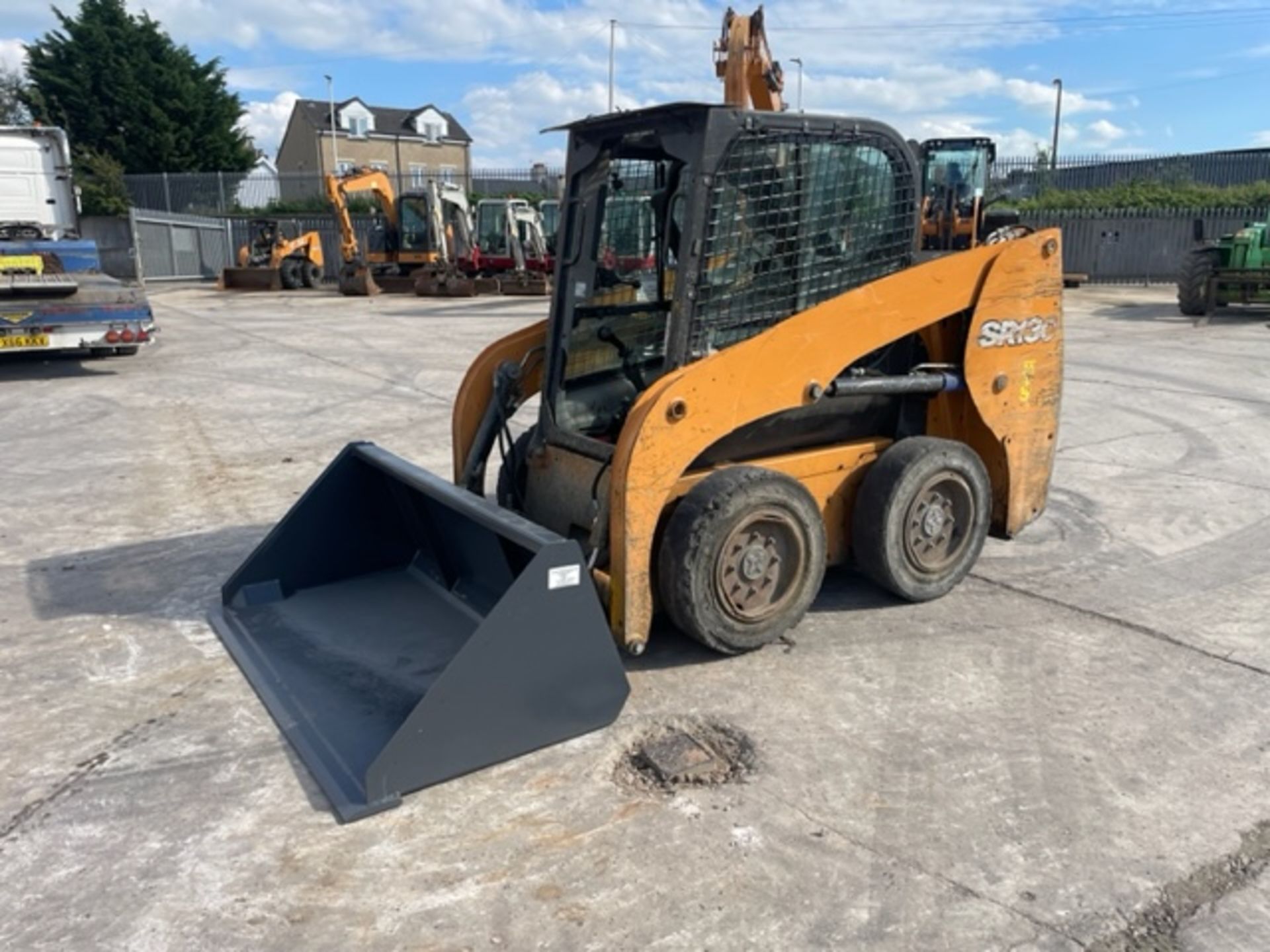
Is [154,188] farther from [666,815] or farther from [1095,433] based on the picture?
[666,815]

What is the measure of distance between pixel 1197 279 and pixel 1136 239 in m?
11.3

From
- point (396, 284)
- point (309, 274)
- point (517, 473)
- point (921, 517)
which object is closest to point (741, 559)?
point (921, 517)

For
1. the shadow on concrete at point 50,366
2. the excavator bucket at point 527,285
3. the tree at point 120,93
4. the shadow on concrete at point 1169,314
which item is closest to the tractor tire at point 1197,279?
the shadow on concrete at point 1169,314

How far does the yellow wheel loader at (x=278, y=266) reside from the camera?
90.5 feet

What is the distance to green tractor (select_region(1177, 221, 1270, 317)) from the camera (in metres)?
17.3

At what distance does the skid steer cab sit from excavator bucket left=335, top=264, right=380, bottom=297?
21.7 meters

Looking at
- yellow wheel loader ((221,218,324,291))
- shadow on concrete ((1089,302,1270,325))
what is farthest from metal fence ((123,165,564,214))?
shadow on concrete ((1089,302,1270,325))

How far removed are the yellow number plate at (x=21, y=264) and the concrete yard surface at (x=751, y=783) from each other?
6.25m

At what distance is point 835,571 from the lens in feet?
16.9

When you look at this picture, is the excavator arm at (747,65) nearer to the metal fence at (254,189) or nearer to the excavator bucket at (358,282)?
the excavator bucket at (358,282)

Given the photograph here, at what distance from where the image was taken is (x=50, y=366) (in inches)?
507

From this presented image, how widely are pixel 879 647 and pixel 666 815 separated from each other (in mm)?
1561

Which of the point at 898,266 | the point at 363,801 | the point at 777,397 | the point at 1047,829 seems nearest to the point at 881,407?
the point at 898,266

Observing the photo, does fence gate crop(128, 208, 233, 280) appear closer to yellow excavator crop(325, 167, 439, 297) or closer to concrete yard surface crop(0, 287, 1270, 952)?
yellow excavator crop(325, 167, 439, 297)
